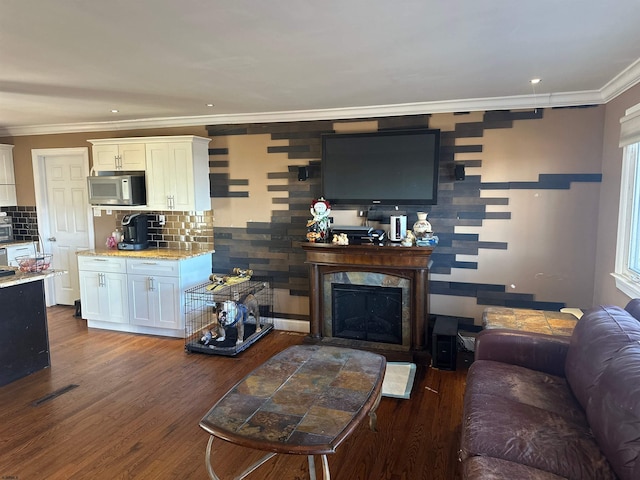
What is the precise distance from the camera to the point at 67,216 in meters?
5.68

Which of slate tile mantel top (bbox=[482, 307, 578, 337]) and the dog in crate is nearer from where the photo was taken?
slate tile mantel top (bbox=[482, 307, 578, 337])

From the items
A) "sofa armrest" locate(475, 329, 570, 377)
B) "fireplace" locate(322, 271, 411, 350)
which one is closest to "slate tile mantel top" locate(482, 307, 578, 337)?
"sofa armrest" locate(475, 329, 570, 377)

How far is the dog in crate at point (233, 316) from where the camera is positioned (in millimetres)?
4102

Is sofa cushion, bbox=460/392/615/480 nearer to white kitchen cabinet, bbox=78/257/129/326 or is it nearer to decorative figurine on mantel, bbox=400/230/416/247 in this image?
decorative figurine on mantel, bbox=400/230/416/247

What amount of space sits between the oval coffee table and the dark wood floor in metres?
0.30

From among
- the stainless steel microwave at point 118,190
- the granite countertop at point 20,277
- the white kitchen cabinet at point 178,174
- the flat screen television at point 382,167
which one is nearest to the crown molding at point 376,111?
the flat screen television at point 382,167

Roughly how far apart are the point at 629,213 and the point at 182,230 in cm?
441

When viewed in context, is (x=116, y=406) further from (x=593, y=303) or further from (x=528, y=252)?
(x=593, y=303)

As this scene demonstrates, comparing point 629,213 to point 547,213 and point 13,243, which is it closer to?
point 547,213

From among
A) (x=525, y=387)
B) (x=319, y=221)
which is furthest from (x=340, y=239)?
(x=525, y=387)

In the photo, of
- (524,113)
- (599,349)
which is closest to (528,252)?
(524,113)

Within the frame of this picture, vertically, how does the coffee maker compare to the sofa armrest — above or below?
above

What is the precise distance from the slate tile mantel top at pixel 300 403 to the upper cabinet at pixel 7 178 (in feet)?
16.9

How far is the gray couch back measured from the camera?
1.55m
